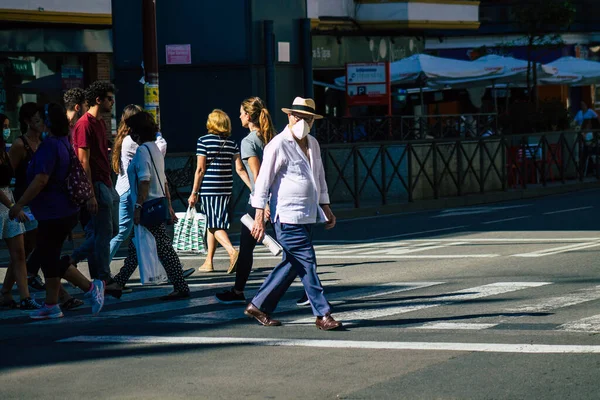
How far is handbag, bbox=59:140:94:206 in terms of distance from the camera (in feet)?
34.7

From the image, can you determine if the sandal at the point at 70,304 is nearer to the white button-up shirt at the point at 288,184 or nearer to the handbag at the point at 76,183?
the handbag at the point at 76,183

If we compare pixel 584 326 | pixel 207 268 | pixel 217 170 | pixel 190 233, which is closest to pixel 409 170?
pixel 190 233

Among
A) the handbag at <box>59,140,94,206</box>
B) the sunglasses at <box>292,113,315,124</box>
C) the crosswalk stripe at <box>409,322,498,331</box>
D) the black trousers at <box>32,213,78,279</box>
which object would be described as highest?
the sunglasses at <box>292,113,315,124</box>

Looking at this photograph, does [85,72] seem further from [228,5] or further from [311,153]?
[311,153]

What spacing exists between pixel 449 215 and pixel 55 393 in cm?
1469

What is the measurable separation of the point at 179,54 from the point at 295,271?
47.4 feet

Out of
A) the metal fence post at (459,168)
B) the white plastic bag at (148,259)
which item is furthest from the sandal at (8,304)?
the metal fence post at (459,168)

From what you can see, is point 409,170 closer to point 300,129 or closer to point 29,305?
point 29,305

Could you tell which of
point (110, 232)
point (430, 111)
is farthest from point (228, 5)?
point (430, 111)

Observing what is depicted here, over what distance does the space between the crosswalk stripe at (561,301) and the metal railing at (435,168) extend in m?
9.94

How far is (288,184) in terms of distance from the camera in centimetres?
971

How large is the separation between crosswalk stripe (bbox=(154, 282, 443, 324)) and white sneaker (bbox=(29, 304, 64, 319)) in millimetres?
936

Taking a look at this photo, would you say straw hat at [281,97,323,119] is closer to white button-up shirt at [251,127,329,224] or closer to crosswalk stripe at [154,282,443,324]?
white button-up shirt at [251,127,329,224]

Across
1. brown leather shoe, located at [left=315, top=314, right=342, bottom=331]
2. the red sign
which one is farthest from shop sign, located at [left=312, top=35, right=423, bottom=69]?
brown leather shoe, located at [left=315, top=314, right=342, bottom=331]
